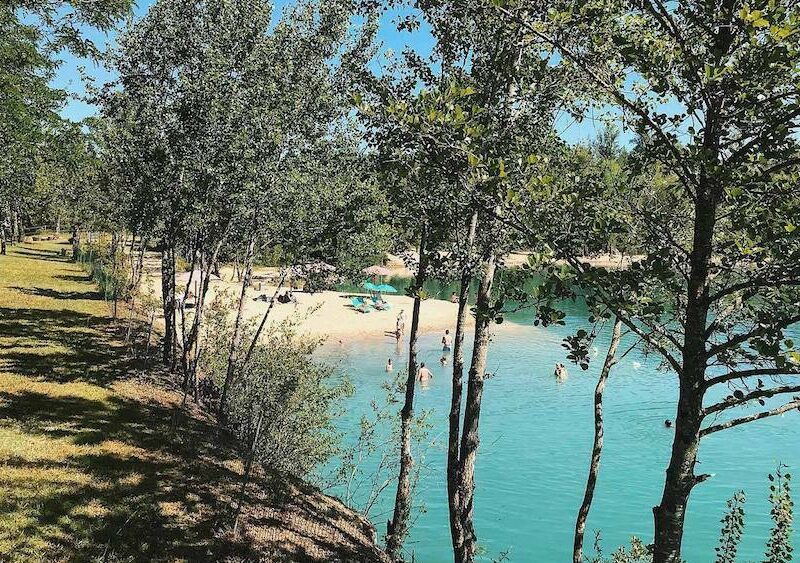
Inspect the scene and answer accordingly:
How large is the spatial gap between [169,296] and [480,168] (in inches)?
788

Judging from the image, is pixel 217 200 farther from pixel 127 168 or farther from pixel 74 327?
pixel 74 327

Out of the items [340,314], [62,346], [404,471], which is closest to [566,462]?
[404,471]

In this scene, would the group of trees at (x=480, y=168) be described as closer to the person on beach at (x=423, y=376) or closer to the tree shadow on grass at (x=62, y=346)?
the tree shadow on grass at (x=62, y=346)

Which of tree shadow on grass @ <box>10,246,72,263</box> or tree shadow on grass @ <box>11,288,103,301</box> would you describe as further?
tree shadow on grass @ <box>10,246,72,263</box>

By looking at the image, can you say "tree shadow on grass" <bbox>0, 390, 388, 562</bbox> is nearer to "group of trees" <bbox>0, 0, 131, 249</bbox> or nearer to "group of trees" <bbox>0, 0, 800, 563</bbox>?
"group of trees" <bbox>0, 0, 800, 563</bbox>

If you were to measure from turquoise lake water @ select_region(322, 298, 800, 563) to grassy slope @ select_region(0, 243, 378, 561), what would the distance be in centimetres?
465

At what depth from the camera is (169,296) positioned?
22.6 metres

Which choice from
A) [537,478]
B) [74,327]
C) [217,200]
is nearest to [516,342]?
[537,478]

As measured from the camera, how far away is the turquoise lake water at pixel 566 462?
66.3 ft

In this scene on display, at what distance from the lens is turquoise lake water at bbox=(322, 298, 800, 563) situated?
66.3 feet

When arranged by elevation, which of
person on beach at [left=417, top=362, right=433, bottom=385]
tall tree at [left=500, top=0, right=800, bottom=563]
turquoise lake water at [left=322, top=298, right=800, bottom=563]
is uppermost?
tall tree at [left=500, top=0, right=800, bottom=563]

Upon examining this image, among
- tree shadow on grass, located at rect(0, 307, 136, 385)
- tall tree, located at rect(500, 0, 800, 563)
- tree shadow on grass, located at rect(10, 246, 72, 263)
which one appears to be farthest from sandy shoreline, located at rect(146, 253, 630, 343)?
tall tree, located at rect(500, 0, 800, 563)

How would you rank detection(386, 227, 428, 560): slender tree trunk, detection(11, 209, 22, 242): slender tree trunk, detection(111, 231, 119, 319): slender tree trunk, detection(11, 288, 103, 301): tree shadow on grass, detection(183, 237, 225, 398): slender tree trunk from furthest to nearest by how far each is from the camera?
detection(11, 209, 22, 242): slender tree trunk < detection(11, 288, 103, 301): tree shadow on grass < detection(111, 231, 119, 319): slender tree trunk < detection(183, 237, 225, 398): slender tree trunk < detection(386, 227, 428, 560): slender tree trunk

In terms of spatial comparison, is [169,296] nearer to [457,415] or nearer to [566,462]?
[457,415]
